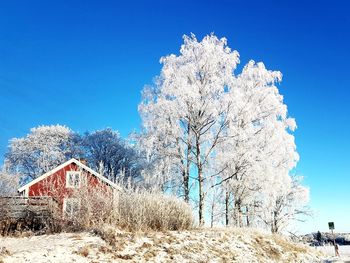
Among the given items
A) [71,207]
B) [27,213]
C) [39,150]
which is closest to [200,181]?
[27,213]

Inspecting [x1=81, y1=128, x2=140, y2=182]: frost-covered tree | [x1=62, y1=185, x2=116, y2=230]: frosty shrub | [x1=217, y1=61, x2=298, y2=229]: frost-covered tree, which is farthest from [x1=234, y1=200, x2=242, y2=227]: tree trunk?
[x1=81, y1=128, x2=140, y2=182]: frost-covered tree

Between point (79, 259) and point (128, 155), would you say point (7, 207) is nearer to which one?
point (79, 259)

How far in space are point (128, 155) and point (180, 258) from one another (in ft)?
115

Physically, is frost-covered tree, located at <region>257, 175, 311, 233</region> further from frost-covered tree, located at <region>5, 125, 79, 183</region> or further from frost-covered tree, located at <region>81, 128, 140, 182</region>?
frost-covered tree, located at <region>5, 125, 79, 183</region>

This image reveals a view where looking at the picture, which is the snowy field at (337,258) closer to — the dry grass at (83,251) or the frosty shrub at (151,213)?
the frosty shrub at (151,213)

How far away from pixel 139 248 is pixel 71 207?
347cm

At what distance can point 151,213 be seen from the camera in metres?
12.7

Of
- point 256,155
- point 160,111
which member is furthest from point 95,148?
point 256,155

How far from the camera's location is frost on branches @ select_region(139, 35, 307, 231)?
22812 millimetres

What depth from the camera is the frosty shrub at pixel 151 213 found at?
1205 cm

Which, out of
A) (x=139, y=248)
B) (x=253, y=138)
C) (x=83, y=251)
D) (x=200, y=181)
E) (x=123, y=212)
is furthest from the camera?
(x=253, y=138)

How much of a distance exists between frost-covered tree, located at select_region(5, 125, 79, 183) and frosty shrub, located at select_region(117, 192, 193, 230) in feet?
111

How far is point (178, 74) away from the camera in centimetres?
2378

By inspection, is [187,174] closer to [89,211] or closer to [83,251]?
[89,211]
